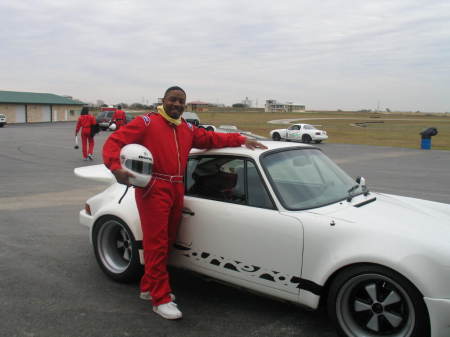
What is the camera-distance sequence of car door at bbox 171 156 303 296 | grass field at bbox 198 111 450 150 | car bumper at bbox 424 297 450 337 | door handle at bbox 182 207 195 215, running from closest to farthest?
1. car bumper at bbox 424 297 450 337
2. car door at bbox 171 156 303 296
3. door handle at bbox 182 207 195 215
4. grass field at bbox 198 111 450 150

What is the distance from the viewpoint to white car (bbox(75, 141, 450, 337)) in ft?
9.16

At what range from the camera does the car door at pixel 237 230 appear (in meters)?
3.28

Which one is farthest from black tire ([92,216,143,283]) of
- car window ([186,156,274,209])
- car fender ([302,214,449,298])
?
car fender ([302,214,449,298])

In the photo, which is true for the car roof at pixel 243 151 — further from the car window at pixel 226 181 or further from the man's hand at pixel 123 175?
the man's hand at pixel 123 175

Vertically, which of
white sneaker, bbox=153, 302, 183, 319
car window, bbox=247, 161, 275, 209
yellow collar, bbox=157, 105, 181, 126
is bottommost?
white sneaker, bbox=153, 302, 183, 319

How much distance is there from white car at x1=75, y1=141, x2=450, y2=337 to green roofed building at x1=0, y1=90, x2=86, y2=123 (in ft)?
173

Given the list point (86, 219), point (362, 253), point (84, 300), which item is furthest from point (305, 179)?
point (86, 219)

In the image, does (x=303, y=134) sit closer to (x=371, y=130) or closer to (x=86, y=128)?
(x=86, y=128)

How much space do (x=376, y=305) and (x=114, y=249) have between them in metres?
2.63

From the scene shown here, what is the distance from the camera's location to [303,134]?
95.5 feet

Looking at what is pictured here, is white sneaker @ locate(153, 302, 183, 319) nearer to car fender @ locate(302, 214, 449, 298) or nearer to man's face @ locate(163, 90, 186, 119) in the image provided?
car fender @ locate(302, 214, 449, 298)

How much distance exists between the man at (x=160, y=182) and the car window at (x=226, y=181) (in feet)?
0.88

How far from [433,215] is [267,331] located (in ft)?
5.32

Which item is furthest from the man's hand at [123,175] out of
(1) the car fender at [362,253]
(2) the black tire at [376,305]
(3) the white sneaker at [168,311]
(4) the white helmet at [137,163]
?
(2) the black tire at [376,305]
